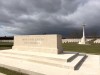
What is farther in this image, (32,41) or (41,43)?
(32,41)

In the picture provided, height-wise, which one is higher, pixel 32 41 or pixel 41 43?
pixel 32 41

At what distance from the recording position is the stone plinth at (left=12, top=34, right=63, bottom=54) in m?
11.3

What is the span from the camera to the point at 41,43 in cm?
1185

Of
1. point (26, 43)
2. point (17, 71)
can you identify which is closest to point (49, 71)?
point (17, 71)

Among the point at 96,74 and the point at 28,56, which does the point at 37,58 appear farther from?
the point at 96,74

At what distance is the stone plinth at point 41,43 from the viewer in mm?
11252

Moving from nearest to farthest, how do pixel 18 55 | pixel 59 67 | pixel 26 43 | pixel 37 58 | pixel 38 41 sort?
1. pixel 59 67
2. pixel 37 58
3. pixel 18 55
4. pixel 38 41
5. pixel 26 43

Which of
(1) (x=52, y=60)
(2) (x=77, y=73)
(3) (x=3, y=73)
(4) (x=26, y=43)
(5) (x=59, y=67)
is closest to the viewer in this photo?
(2) (x=77, y=73)

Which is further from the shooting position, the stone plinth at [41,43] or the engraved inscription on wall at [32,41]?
the engraved inscription on wall at [32,41]

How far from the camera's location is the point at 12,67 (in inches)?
318

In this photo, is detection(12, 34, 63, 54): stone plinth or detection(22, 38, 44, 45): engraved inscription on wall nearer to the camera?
detection(12, 34, 63, 54): stone plinth

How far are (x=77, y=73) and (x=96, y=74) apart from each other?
3.18 ft

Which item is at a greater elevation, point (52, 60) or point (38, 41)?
point (38, 41)

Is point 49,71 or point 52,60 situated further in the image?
point 52,60
